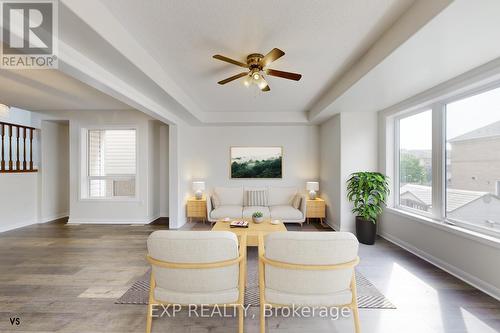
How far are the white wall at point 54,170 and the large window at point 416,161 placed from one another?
7.99 m

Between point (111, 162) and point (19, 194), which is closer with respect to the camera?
point (19, 194)

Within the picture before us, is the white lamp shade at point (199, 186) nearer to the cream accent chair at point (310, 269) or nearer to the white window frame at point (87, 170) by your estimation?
the white window frame at point (87, 170)

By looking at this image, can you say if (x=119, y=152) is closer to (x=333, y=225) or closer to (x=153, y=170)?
(x=153, y=170)

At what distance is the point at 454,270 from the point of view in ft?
9.21

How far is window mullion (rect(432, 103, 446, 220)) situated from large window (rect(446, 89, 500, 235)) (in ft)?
0.16

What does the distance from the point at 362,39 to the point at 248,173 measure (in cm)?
408

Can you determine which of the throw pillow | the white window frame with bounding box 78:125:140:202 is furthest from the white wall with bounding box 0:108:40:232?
the throw pillow

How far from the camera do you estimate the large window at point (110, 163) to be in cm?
549

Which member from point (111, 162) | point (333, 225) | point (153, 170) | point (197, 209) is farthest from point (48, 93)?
point (333, 225)

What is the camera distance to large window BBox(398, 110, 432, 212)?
3.47 meters

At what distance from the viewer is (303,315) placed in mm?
2090

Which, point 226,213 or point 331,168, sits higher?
point 331,168

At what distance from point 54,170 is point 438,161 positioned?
8.16 meters

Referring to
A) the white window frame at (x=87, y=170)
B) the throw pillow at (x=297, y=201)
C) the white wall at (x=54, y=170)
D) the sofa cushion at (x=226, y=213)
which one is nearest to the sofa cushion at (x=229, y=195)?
the sofa cushion at (x=226, y=213)
